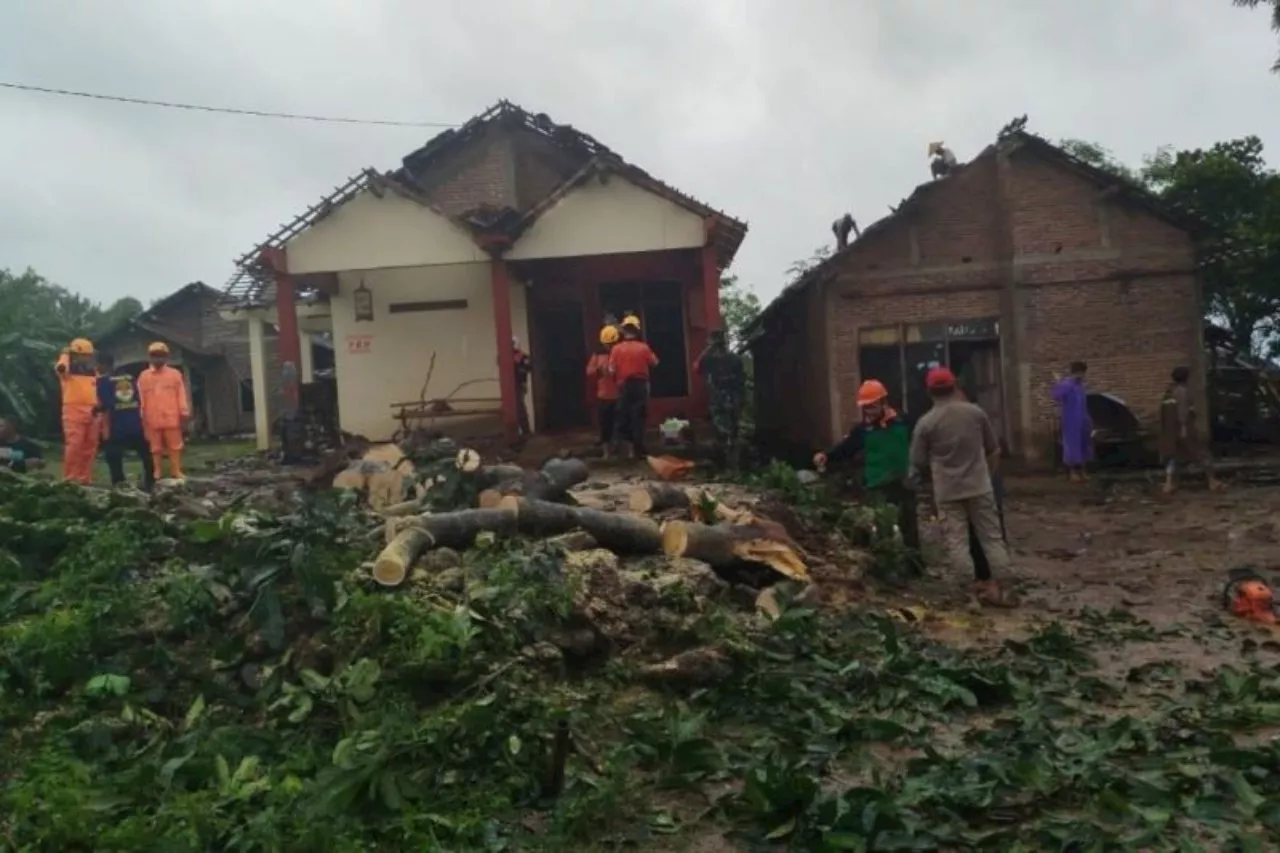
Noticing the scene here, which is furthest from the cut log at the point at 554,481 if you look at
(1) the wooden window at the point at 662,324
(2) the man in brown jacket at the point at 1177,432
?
(1) the wooden window at the point at 662,324

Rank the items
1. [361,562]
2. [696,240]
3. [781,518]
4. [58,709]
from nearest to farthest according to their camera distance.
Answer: [58,709], [361,562], [781,518], [696,240]

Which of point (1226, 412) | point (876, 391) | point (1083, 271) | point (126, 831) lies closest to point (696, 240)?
point (1083, 271)

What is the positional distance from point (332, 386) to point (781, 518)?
473 inches

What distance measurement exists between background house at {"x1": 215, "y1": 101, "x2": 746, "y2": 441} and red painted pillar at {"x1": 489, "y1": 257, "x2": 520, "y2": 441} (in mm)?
26

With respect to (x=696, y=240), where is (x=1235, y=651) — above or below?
below

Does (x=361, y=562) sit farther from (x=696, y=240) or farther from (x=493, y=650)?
(x=696, y=240)

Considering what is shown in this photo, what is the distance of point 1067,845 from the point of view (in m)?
3.87

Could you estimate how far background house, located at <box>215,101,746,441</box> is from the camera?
16.5 m

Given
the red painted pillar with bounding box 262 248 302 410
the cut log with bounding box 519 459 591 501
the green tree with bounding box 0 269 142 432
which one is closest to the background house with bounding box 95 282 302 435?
the green tree with bounding box 0 269 142 432

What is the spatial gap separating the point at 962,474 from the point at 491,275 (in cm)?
1092

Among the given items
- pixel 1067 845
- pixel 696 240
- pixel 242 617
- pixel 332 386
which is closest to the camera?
pixel 1067 845

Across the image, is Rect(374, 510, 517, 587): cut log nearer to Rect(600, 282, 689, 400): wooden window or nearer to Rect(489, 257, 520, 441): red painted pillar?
Rect(489, 257, 520, 441): red painted pillar

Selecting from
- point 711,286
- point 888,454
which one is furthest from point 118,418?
point 711,286

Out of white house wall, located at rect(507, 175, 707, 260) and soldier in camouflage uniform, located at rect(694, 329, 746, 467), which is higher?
white house wall, located at rect(507, 175, 707, 260)
